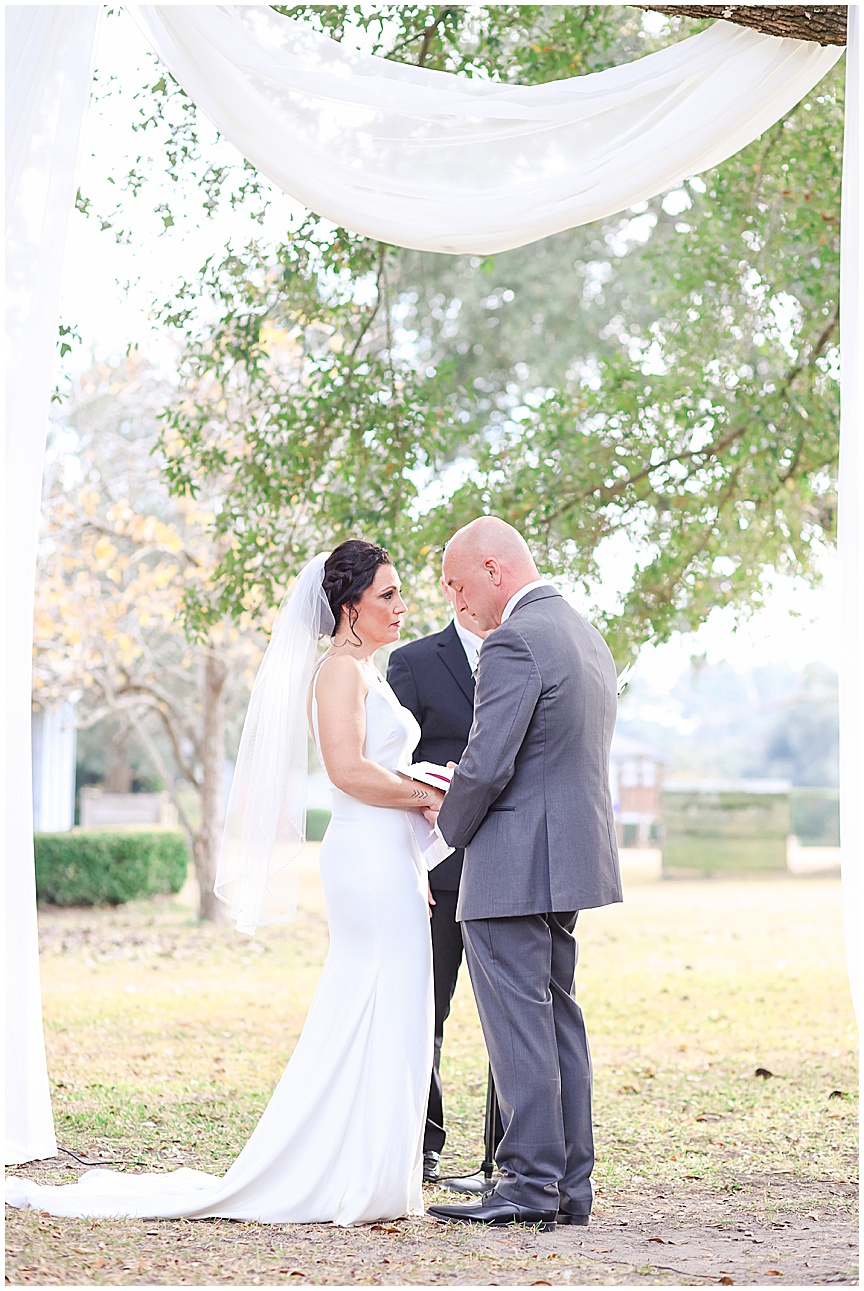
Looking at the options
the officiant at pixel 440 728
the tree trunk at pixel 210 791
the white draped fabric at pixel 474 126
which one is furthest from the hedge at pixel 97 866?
the white draped fabric at pixel 474 126

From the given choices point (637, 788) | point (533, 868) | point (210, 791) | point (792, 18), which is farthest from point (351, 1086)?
point (637, 788)

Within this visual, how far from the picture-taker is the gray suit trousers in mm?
3773

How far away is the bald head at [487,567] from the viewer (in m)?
4.04

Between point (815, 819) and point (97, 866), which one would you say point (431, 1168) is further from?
point (815, 819)

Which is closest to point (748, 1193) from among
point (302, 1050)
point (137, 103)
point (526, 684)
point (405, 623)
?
point (302, 1050)

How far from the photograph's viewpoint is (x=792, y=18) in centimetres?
387

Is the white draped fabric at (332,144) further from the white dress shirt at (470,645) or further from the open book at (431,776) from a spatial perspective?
the white dress shirt at (470,645)

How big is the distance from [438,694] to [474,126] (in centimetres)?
193

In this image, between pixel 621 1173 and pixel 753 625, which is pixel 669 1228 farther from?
pixel 753 625

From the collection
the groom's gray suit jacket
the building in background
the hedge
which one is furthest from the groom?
the building in background

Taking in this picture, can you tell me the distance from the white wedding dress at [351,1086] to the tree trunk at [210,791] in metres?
9.51

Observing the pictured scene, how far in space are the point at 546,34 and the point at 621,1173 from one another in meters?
5.30

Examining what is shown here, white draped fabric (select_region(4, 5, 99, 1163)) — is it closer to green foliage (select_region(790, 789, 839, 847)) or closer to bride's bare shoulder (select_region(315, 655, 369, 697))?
bride's bare shoulder (select_region(315, 655, 369, 697))

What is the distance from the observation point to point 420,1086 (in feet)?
12.9
